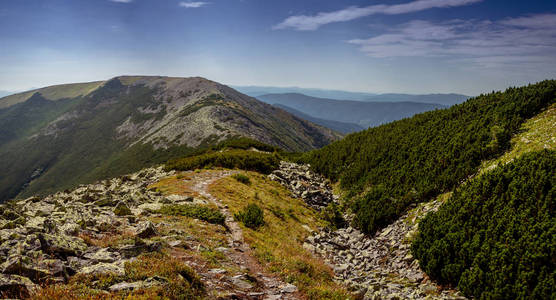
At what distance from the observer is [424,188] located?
1761cm

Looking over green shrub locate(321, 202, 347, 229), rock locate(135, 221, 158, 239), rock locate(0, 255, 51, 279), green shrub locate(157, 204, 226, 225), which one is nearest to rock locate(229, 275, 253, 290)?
rock locate(135, 221, 158, 239)

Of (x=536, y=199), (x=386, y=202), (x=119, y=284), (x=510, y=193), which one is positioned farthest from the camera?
(x=386, y=202)

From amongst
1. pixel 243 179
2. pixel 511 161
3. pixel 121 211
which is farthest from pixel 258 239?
pixel 511 161

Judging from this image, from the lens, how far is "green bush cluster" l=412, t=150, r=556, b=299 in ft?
26.9

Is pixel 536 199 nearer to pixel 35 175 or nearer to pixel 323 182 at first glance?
pixel 323 182

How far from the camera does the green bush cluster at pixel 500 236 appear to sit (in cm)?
819

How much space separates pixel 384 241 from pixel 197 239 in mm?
11069

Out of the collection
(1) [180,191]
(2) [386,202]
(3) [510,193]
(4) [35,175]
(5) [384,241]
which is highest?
(3) [510,193]

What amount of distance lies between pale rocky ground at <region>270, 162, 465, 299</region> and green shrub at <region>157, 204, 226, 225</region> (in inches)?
233

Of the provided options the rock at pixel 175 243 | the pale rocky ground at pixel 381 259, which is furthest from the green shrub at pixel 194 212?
the pale rocky ground at pixel 381 259

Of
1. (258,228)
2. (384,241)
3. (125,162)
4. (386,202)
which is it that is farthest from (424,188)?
(125,162)

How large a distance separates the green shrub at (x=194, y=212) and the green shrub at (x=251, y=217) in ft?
4.23

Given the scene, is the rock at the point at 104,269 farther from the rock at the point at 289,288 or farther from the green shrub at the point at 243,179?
the green shrub at the point at 243,179

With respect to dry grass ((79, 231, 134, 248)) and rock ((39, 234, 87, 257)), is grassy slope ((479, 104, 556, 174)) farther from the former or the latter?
rock ((39, 234, 87, 257))
